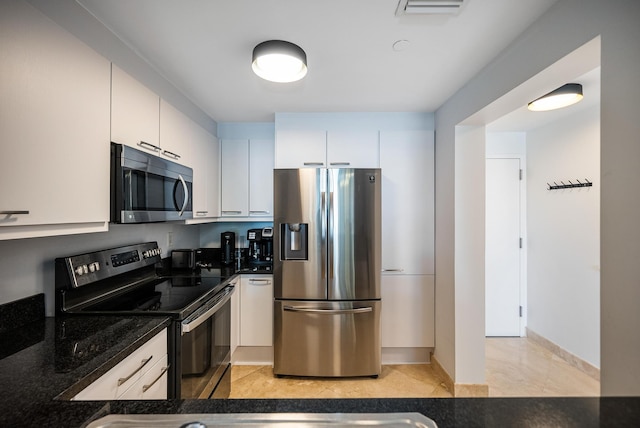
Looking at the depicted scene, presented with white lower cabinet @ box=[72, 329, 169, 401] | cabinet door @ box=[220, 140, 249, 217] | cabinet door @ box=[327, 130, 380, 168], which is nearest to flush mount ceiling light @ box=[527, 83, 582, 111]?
cabinet door @ box=[327, 130, 380, 168]

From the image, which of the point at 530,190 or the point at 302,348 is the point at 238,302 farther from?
the point at 530,190

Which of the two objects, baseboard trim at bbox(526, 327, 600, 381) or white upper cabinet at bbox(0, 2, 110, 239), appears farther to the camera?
baseboard trim at bbox(526, 327, 600, 381)

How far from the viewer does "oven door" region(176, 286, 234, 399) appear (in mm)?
1433

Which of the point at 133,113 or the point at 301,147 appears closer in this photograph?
the point at 133,113

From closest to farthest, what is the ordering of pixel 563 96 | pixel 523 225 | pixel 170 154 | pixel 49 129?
pixel 49 129 < pixel 170 154 < pixel 563 96 < pixel 523 225

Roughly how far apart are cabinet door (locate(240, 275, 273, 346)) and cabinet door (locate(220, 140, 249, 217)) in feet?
2.40

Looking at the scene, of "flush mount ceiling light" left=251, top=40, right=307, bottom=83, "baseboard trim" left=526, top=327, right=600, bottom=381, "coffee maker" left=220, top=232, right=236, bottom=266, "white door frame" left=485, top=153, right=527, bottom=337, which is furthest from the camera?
"white door frame" left=485, top=153, right=527, bottom=337

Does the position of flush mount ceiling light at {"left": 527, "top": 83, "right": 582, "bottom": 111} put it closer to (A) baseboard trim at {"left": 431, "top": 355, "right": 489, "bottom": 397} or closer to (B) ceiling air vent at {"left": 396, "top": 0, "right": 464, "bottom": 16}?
(B) ceiling air vent at {"left": 396, "top": 0, "right": 464, "bottom": 16}

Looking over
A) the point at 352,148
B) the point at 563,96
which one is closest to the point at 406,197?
the point at 352,148

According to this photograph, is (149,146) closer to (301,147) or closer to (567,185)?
(301,147)

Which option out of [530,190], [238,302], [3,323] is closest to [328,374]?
[238,302]

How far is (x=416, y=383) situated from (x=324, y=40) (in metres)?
2.65

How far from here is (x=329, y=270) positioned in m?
2.32

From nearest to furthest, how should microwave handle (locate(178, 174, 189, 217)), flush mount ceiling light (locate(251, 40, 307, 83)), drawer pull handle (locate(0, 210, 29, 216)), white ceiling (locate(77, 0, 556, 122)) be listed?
drawer pull handle (locate(0, 210, 29, 216)) < white ceiling (locate(77, 0, 556, 122)) < flush mount ceiling light (locate(251, 40, 307, 83)) < microwave handle (locate(178, 174, 189, 217))
